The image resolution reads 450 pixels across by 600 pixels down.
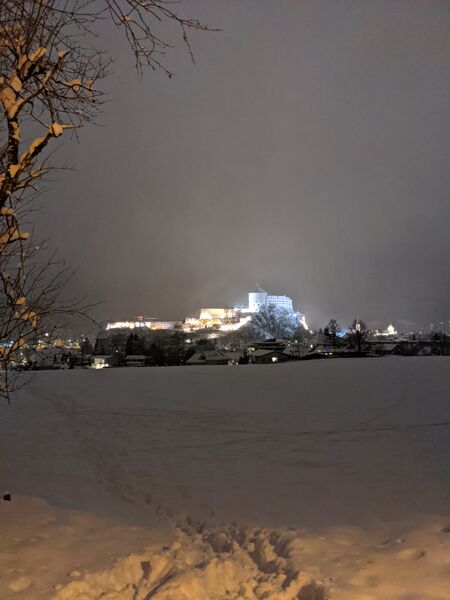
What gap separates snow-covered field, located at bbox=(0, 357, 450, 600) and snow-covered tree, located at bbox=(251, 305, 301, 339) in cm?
11099

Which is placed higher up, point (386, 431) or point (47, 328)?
point (47, 328)

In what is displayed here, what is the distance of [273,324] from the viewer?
13575 cm

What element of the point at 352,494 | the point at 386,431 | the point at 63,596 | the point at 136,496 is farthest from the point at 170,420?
the point at 63,596

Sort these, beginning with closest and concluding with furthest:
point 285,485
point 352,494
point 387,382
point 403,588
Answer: point 403,588
point 352,494
point 285,485
point 387,382

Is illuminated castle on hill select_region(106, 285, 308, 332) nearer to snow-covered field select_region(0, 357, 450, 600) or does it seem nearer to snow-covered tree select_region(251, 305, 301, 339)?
snow-covered tree select_region(251, 305, 301, 339)

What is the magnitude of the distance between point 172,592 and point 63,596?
0.93 metres

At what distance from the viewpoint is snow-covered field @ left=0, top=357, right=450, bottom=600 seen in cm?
433

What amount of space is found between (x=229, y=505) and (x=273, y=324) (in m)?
128

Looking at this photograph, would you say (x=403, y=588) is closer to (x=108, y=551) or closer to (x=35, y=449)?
(x=108, y=551)

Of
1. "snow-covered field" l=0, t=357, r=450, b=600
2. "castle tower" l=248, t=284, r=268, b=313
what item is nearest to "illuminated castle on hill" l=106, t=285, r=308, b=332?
"castle tower" l=248, t=284, r=268, b=313

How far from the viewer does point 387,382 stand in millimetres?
34375

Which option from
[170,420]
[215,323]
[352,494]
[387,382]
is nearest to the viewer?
[352,494]

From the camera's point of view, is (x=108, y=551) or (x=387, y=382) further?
(x=387, y=382)

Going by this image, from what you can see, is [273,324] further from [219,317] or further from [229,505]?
[229,505]
